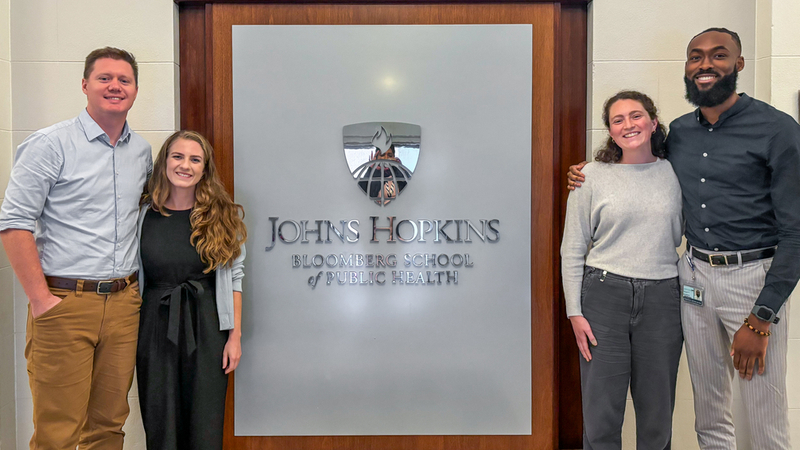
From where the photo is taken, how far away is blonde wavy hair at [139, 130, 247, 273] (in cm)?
192

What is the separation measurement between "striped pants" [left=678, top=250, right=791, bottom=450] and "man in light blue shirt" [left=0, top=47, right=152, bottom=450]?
225cm

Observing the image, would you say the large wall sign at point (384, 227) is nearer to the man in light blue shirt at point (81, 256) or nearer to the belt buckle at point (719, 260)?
the man in light blue shirt at point (81, 256)

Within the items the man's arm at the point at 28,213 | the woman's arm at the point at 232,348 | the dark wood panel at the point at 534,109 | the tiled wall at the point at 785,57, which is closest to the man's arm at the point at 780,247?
the tiled wall at the point at 785,57

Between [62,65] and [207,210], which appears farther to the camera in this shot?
[62,65]

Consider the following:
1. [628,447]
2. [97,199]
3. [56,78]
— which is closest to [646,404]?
[628,447]

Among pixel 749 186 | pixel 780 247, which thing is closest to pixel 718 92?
pixel 749 186

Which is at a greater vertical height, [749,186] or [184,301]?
[749,186]

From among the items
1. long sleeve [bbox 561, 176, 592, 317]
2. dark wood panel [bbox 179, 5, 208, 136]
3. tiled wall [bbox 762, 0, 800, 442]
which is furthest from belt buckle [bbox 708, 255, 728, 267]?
dark wood panel [bbox 179, 5, 208, 136]

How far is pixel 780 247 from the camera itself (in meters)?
1.73

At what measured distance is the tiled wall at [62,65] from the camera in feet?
7.80

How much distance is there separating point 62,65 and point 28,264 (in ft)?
3.99

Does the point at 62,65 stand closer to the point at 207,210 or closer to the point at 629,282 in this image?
the point at 207,210

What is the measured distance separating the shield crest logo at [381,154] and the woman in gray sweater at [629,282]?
87 centimetres

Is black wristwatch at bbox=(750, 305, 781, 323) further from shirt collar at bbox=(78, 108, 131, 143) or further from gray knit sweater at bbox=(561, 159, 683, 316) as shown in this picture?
shirt collar at bbox=(78, 108, 131, 143)
